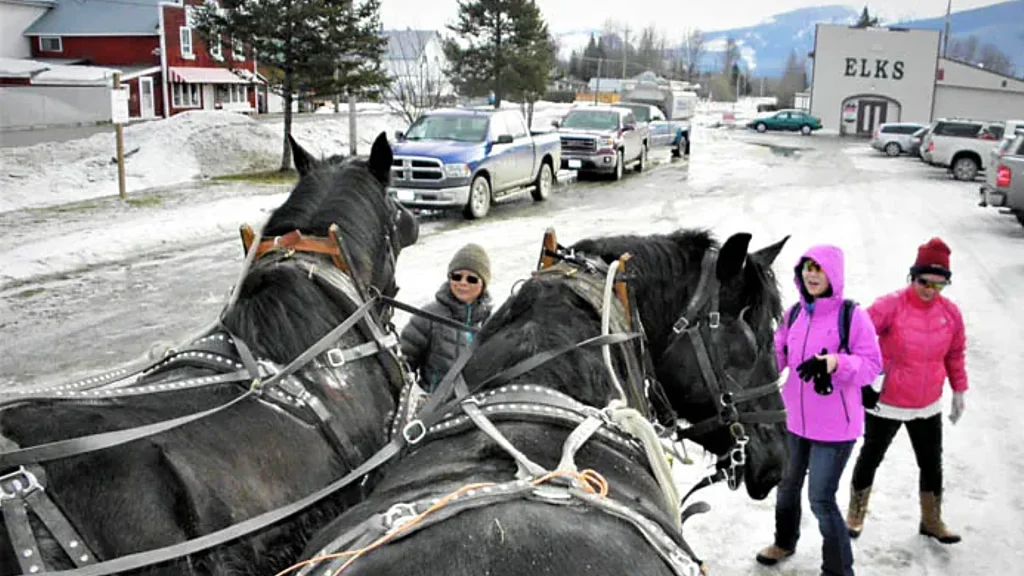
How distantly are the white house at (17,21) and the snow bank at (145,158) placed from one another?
84.7ft

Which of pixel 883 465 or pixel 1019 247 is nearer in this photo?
pixel 883 465

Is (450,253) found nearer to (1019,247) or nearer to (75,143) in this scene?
(1019,247)

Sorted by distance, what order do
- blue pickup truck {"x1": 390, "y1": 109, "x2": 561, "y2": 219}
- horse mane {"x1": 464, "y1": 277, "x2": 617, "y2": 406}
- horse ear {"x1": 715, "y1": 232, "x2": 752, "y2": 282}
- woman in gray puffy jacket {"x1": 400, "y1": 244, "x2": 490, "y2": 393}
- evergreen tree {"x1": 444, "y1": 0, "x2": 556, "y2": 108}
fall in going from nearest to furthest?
horse mane {"x1": 464, "y1": 277, "x2": 617, "y2": 406}
horse ear {"x1": 715, "y1": 232, "x2": 752, "y2": 282}
woman in gray puffy jacket {"x1": 400, "y1": 244, "x2": 490, "y2": 393}
blue pickup truck {"x1": 390, "y1": 109, "x2": 561, "y2": 219}
evergreen tree {"x1": 444, "y1": 0, "x2": 556, "y2": 108}

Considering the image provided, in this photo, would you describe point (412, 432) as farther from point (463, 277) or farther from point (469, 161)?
point (469, 161)

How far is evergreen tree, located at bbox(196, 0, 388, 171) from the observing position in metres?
22.0

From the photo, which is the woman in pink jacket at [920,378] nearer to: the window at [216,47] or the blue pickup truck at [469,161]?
the blue pickup truck at [469,161]

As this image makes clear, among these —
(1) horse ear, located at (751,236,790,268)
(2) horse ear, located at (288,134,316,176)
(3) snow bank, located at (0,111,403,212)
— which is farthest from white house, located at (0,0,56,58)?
(1) horse ear, located at (751,236,790,268)

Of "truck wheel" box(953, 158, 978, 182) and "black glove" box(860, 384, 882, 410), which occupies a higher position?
"truck wheel" box(953, 158, 978, 182)

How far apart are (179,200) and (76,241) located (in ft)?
16.4

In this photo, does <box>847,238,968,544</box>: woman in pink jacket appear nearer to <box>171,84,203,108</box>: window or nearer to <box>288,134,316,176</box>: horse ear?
<box>288,134,316,176</box>: horse ear

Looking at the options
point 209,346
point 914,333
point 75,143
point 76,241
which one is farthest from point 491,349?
point 75,143

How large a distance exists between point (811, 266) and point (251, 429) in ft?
9.99

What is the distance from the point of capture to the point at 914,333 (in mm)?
5148

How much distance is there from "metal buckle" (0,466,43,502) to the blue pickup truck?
13401mm
